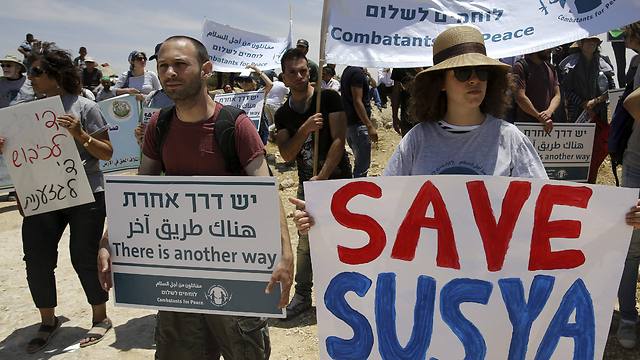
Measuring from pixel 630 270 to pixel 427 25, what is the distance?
2015 mm

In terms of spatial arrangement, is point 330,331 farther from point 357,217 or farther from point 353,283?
point 357,217

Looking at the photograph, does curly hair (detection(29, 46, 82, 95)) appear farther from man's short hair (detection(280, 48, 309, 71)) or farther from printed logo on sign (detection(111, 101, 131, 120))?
printed logo on sign (detection(111, 101, 131, 120))

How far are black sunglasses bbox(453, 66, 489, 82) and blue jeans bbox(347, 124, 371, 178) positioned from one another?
10.1 ft

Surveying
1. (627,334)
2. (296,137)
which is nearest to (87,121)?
(296,137)

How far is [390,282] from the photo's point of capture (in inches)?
79.6

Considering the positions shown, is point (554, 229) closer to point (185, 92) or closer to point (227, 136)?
point (227, 136)

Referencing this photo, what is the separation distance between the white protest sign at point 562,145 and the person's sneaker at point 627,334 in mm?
1710

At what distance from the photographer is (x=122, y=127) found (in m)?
6.86

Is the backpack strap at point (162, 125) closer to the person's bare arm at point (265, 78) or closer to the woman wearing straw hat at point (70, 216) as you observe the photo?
the woman wearing straw hat at point (70, 216)

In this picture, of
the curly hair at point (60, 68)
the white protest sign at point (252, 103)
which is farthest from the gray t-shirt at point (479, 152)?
the white protest sign at point (252, 103)

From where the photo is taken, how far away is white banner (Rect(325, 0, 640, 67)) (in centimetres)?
326

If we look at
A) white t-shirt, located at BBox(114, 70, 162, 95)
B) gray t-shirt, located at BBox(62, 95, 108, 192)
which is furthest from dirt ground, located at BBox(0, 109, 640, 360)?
white t-shirt, located at BBox(114, 70, 162, 95)

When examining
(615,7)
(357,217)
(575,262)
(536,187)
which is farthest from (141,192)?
(615,7)

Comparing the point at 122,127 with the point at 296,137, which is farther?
the point at 122,127
